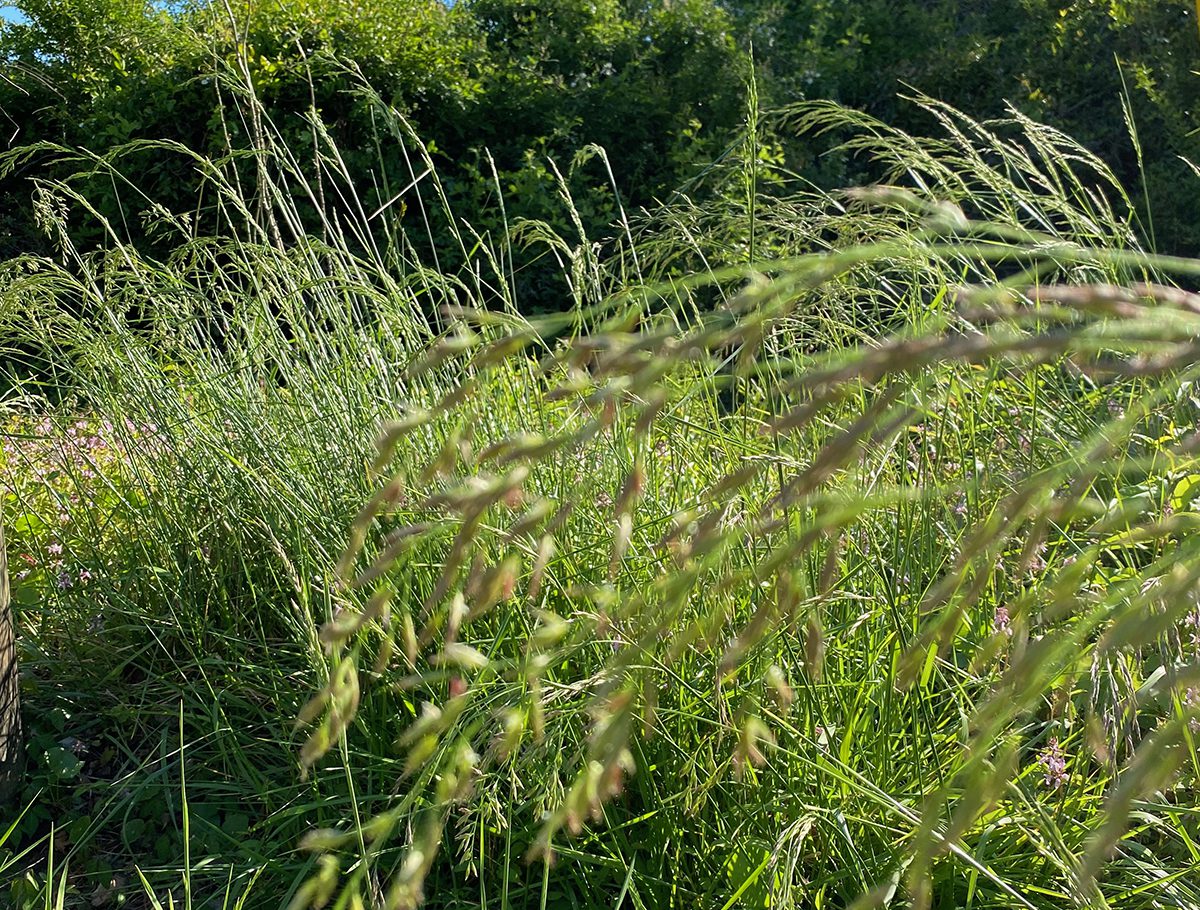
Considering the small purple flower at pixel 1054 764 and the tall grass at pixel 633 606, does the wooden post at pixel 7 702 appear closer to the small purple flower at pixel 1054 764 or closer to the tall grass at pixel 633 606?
the tall grass at pixel 633 606

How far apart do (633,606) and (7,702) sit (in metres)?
2.09

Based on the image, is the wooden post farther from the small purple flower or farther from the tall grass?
the small purple flower

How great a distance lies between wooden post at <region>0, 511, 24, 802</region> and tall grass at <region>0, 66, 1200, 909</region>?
84 mm

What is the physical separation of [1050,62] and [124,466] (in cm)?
826

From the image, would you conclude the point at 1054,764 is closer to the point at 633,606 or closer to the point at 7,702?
the point at 633,606

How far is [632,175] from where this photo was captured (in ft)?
25.0

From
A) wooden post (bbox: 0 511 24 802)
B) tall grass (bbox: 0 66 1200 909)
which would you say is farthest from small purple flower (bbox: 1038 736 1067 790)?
wooden post (bbox: 0 511 24 802)

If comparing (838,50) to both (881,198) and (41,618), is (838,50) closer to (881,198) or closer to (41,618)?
(41,618)

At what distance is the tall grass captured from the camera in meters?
0.77

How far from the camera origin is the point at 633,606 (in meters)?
0.73

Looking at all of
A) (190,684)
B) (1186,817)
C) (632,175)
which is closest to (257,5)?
(632,175)

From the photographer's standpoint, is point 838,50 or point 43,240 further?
point 838,50

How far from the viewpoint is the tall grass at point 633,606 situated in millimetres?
772

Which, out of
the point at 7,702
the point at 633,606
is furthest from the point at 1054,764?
the point at 7,702
